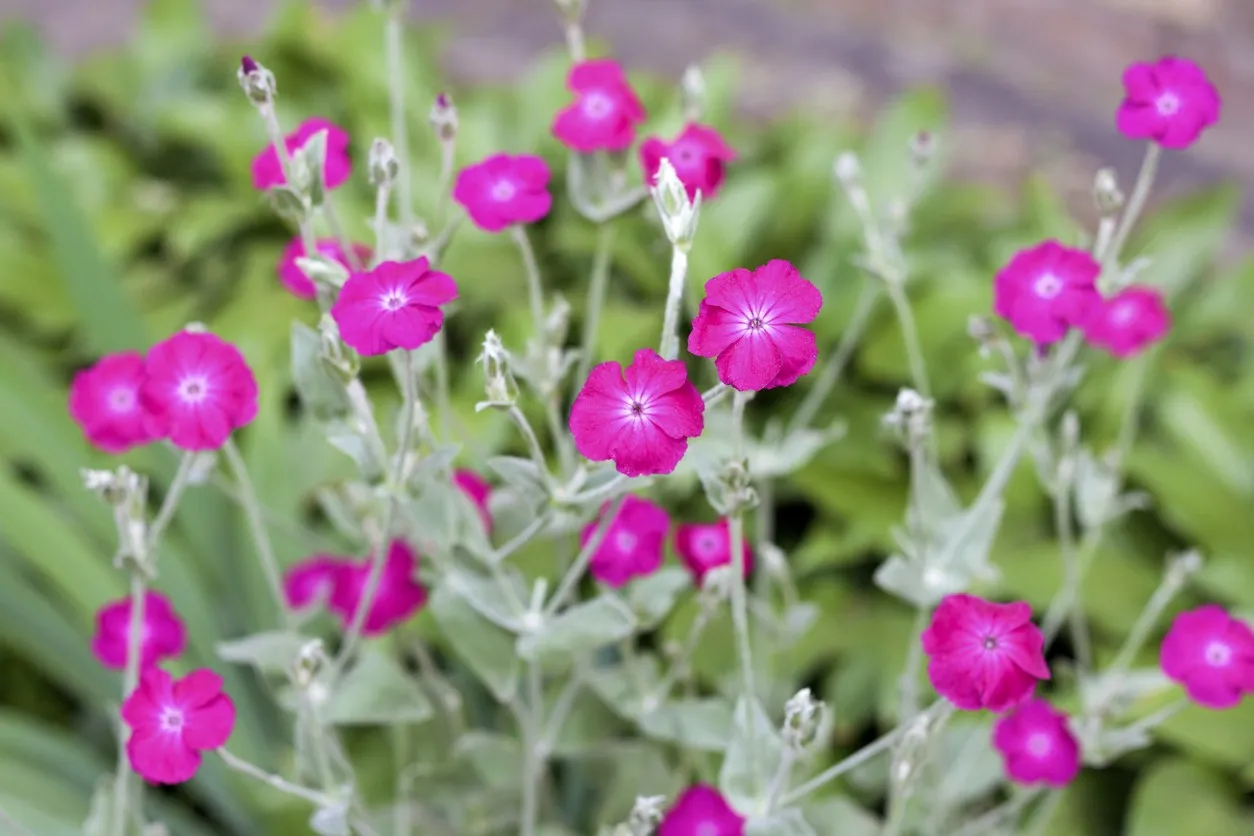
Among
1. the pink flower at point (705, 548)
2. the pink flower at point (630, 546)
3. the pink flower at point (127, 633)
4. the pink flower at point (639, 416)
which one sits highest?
the pink flower at point (127, 633)

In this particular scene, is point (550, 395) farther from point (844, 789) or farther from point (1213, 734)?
point (1213, 734)

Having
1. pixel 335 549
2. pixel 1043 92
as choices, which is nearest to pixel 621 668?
pixel 335 549

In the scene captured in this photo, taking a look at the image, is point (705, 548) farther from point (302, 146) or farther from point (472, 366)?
point (472, 366)

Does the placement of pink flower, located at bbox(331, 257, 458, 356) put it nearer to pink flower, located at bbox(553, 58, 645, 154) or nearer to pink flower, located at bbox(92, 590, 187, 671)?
pink flower, located at bbox(553, 58, 645, 154)

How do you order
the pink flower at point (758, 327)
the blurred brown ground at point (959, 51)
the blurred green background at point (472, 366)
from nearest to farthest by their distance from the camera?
the pink flower at point (758, 327), the blurred green background at point (472, 366), the blurred brown ground at point (959, 51)

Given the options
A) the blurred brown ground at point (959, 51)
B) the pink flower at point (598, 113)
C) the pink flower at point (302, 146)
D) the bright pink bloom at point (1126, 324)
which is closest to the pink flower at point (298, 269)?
the pink flower at point (302, 146)

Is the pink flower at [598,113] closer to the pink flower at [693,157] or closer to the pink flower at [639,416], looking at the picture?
the pink flower at [693,157]

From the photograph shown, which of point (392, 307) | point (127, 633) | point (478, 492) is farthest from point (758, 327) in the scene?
point (127, 633)
